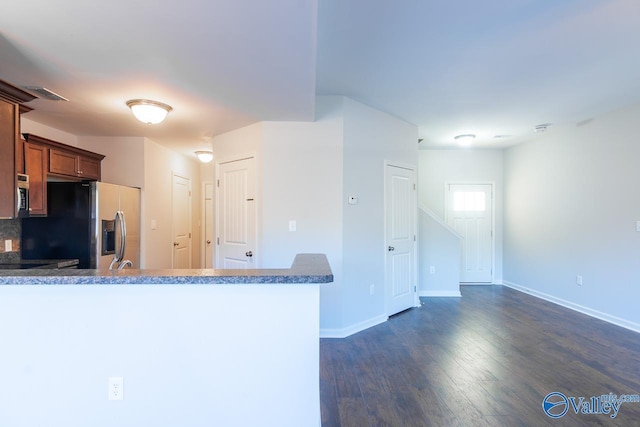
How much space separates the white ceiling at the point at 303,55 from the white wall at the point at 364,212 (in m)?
A: 0.32

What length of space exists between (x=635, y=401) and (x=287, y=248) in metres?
3.02

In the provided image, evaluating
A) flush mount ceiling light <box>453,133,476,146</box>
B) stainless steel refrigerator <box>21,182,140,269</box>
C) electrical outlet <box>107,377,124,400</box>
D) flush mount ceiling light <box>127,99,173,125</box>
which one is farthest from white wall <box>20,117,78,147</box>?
flush mount ceiling light <box>453,133,476,146</box>

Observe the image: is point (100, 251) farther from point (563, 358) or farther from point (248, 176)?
point (563, 358)

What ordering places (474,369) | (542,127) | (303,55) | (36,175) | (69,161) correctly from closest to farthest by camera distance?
(303,55), (474,369), (36,175), (69,161), (542,127)

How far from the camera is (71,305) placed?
1557mm

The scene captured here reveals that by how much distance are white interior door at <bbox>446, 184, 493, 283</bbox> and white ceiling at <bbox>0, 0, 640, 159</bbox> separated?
8.01 ft

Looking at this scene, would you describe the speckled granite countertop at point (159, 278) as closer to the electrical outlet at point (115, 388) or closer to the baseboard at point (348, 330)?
the electrical outlet at point (115, 388)

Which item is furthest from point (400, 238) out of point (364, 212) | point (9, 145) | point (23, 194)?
point (23, 194)

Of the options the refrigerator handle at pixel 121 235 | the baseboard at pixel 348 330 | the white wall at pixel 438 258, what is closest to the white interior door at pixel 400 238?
the baseboard at pixel 348 330

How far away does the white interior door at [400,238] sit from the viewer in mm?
3955

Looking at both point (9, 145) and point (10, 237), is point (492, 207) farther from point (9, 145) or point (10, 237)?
point (10, 237)

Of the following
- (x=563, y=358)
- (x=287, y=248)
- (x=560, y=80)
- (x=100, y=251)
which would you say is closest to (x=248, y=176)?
(x=287, y=248)

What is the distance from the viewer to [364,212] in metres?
3.62

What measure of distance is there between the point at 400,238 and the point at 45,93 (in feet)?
12.8
